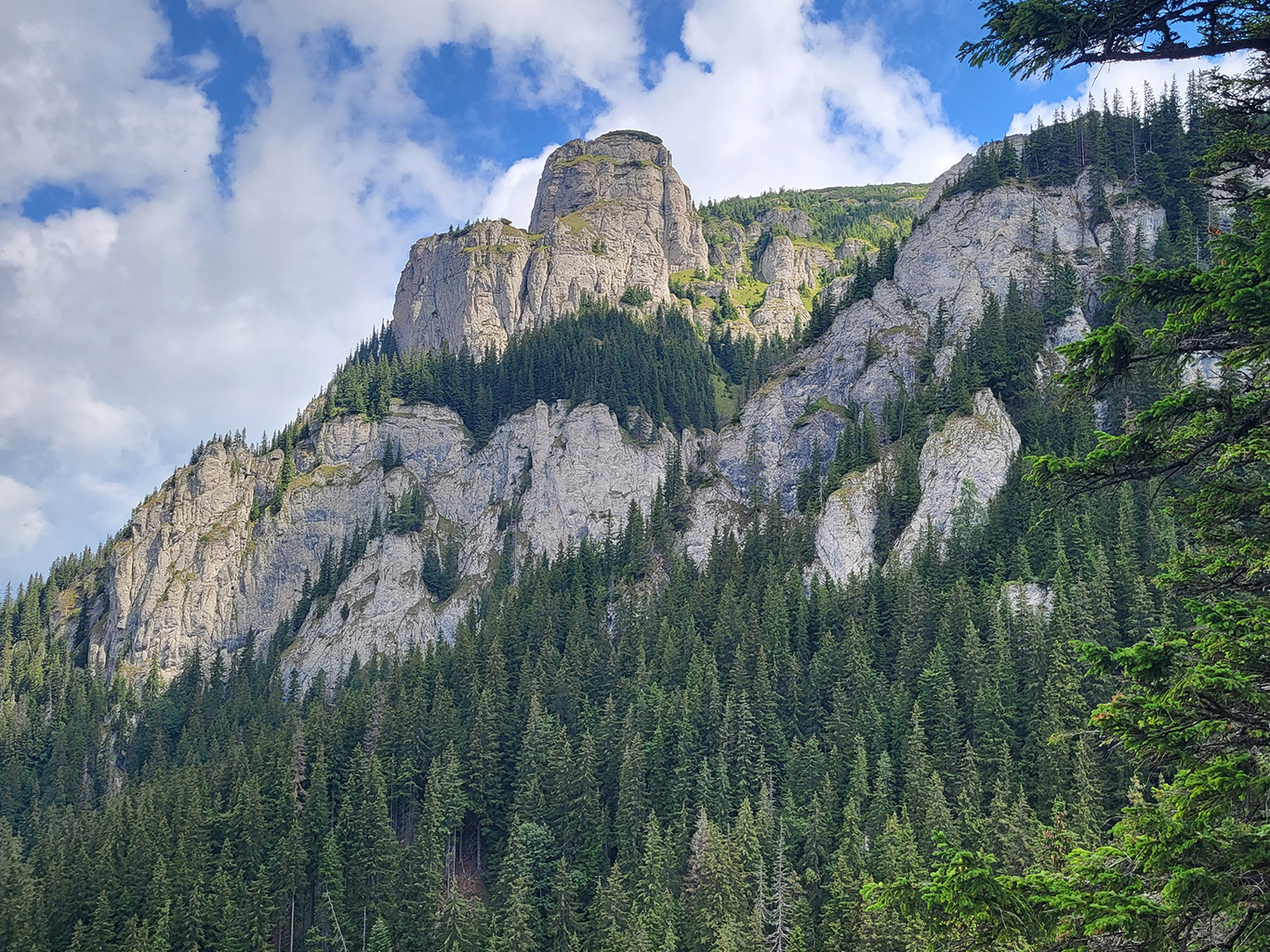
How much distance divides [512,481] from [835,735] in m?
93.4

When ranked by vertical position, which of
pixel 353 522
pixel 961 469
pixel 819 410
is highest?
pixel 819 410

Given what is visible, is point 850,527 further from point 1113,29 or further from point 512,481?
point 1113,29

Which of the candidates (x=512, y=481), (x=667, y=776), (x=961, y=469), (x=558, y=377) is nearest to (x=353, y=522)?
(x=512, y=481)

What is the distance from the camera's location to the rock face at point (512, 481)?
4756 inches

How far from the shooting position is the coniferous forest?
11.3 m

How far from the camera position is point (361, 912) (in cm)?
6862

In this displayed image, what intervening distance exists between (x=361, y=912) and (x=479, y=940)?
1330 centimetres

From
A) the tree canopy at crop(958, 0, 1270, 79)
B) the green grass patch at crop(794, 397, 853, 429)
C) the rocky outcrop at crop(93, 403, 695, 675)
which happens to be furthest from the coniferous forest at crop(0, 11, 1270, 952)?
the rocky outcrop at crop(93, 403, 695, 675)

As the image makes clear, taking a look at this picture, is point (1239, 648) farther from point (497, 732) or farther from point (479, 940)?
point (497, 732)

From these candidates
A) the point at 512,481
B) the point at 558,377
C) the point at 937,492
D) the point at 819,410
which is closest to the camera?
the point at 937,492

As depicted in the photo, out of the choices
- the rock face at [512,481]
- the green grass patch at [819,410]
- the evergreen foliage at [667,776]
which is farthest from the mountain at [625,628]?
the green grass patch at [819,410]

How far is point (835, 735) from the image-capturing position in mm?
69188

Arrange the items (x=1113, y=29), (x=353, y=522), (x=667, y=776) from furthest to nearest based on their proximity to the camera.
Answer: (x=353, y=522) → (x=667, y=776) → (x=1113, y=29)

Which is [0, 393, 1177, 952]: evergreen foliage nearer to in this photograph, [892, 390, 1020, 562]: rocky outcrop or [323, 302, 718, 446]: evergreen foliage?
[892, 390, 1020, 562]: rocky outcrop
